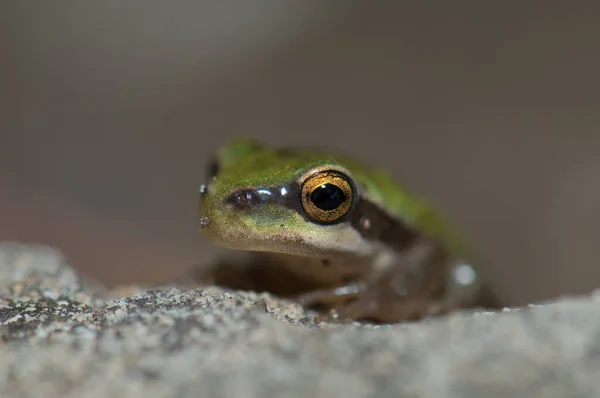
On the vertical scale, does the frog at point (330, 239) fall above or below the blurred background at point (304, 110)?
below

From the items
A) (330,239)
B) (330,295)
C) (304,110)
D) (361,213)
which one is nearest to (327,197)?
(330,239)

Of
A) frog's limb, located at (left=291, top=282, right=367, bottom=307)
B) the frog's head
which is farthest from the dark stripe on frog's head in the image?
frog's limb, located at (left=291, top=282, right=367, bottom=307)

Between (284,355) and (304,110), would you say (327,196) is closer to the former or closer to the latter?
(284,355)

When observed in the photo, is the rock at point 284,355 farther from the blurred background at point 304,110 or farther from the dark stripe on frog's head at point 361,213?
the blurred background at point 304,110

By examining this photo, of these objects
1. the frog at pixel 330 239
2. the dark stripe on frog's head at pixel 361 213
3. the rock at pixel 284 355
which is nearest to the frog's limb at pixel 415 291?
the frog at pixel 330 239

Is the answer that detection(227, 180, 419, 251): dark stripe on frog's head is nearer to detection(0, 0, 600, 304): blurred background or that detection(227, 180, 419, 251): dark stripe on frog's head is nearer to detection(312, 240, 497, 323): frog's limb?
detection(312, 240, 497, 323): frog's limb

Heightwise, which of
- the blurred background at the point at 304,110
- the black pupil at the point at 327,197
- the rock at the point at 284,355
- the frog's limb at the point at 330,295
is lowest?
the rock at the point at 284,355

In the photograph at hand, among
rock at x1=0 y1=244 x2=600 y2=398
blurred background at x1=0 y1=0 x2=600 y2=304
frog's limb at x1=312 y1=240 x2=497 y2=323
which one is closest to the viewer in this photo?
rock at x1=0 y1=244 x2=600 y2=398
